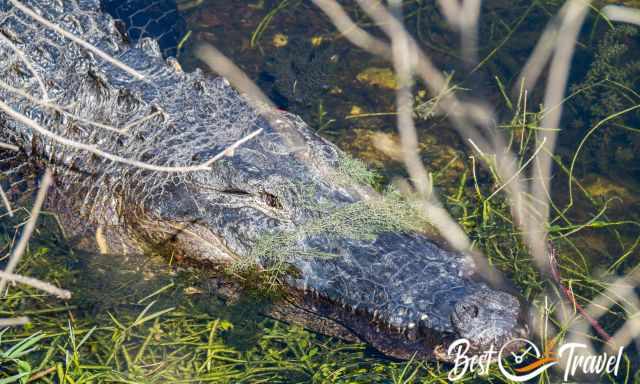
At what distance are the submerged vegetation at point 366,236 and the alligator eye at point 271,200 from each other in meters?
0.18

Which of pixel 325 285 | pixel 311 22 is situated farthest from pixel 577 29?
pixel 325 285

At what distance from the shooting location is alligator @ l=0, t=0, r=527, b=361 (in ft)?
9.62

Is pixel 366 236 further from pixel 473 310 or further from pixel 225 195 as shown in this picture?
pixel 225 195

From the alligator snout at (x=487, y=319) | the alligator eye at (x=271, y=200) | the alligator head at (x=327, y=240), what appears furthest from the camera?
the alligator eye at (x=271, y=200)

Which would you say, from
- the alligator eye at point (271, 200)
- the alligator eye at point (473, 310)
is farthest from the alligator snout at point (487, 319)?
the alligator eye at point (271, 200)

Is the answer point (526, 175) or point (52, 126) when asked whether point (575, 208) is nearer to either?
point (526, 175)

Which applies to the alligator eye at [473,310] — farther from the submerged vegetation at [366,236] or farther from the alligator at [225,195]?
the submerged vegetation at [366,236]

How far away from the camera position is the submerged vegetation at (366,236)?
3086 millimetres

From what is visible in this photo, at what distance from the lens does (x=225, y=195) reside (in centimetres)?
346

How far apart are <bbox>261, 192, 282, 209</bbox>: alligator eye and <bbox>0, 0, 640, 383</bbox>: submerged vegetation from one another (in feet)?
0.60

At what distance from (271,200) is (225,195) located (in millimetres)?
269

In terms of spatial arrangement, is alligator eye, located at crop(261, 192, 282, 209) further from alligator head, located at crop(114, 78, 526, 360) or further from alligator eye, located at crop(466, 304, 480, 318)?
alligator eye, located at crop(466, 304, 480, 318)

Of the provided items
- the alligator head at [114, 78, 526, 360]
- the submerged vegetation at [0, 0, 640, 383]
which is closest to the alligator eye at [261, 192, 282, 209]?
the alligator head at [114, 78, 526, 360]

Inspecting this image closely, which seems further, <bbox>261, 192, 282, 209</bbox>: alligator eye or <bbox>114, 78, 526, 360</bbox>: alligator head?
<bbox>261, 192, 282, 209</bbox>: alligator eye
